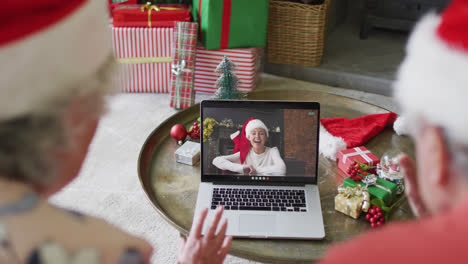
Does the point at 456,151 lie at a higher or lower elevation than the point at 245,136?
higher

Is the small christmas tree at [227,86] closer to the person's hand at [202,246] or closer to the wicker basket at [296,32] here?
the person's hand at [202,246]

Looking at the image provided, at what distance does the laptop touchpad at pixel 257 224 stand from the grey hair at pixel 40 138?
698 mm

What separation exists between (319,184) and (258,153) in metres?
0.23

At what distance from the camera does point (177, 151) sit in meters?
1.46

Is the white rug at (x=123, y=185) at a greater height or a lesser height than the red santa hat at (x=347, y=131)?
lesser

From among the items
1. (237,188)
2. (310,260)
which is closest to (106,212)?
(237,188)

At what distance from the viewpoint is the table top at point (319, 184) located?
111 cm

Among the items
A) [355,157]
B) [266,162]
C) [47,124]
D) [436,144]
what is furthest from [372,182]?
[47,124]

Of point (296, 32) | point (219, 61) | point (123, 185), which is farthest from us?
point (296, 32)

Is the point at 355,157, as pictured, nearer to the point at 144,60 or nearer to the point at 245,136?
the point at 245,136

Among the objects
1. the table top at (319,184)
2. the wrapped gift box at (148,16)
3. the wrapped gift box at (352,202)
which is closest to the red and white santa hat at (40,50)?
the table top at (319,184)

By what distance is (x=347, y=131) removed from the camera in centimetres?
160

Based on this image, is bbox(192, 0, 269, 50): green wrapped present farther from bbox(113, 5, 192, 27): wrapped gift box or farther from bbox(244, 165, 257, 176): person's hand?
bbox(244, 165, 257, 176): person's hand

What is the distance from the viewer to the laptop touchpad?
1.15 meters
